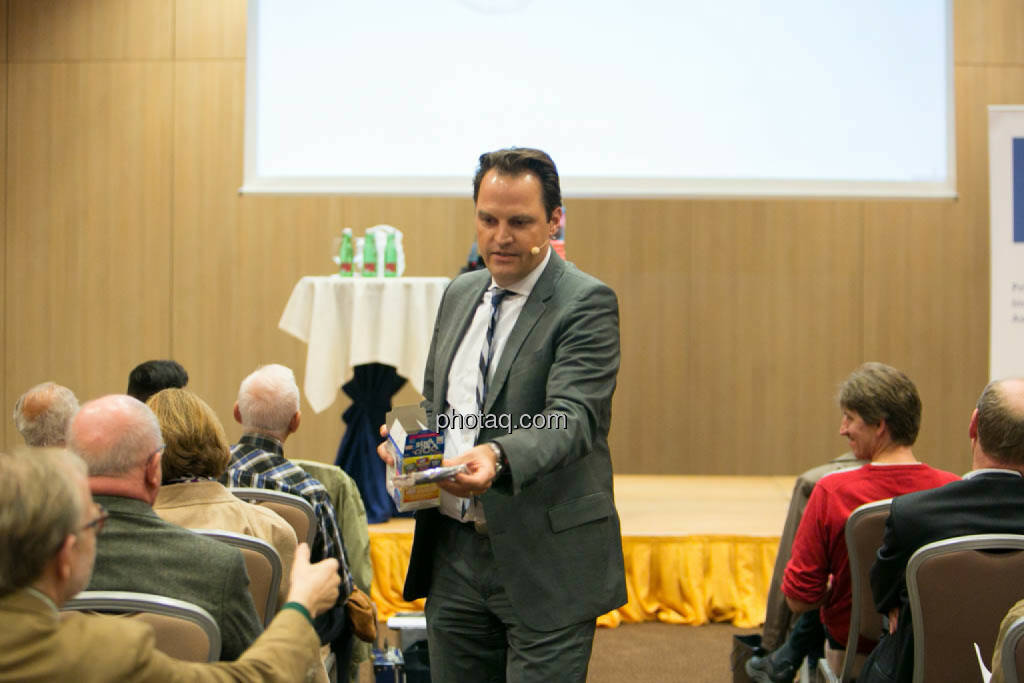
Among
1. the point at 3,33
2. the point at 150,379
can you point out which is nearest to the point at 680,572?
the point at 150,379

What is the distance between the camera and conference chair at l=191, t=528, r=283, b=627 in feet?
6.43

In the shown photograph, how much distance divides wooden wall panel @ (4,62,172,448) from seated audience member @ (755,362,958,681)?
16.6 feet

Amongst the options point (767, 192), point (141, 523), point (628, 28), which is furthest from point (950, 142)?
point (141, 523)

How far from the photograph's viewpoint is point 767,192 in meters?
6.41

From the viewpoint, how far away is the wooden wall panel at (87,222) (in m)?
6.75

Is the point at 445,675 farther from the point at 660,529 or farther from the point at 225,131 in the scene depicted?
the point at 225,131

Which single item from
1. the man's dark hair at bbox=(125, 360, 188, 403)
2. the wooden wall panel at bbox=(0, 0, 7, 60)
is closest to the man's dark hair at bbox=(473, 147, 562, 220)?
the man's dark hair at bbox=(125, 360, 188, 403)

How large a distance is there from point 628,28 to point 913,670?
16.3 feet

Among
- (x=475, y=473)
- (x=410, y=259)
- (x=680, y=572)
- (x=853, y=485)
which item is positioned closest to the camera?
(x=475, y=473)

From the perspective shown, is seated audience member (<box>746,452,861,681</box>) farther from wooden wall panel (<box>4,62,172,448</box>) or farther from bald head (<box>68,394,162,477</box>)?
Result: wooden wall panel (<box>4,62,172,448</box>)

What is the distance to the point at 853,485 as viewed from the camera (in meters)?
2.69

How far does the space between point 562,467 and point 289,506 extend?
85 cm

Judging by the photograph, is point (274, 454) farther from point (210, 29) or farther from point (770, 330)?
point (210, 29)

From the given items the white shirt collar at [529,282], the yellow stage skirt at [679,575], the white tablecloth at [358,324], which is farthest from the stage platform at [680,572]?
the white shirt collar at [529,282]
